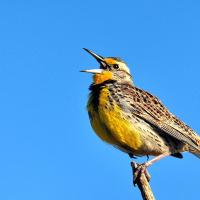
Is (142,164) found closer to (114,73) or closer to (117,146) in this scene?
(117,146)

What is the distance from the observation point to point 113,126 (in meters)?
6.18

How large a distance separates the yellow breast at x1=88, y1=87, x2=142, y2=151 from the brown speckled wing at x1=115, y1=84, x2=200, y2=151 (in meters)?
0.19

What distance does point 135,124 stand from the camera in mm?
6457

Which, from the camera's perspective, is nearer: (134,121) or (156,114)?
(134,121)

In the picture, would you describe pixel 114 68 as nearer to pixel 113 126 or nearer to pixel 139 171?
pixel 113 126

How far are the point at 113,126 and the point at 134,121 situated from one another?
0.39m

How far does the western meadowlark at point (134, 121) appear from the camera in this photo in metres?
6.28

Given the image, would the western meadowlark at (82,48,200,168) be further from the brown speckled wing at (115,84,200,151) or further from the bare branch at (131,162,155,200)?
the bare branch at (131,162,155,200)

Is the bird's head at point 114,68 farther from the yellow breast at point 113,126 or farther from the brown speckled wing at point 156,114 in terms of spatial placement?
the yellow breast at point 113,126

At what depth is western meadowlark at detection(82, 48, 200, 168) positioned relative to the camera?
628 cm

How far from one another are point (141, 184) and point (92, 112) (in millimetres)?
1590

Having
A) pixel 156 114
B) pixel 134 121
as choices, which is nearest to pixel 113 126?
pixel 134 121

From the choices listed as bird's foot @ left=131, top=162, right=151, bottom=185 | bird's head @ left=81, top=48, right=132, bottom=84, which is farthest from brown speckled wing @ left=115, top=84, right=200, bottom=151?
bird's foot @ left=131, top=162, right=151, bottom=185

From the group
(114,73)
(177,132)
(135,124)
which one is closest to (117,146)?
(135,124)
